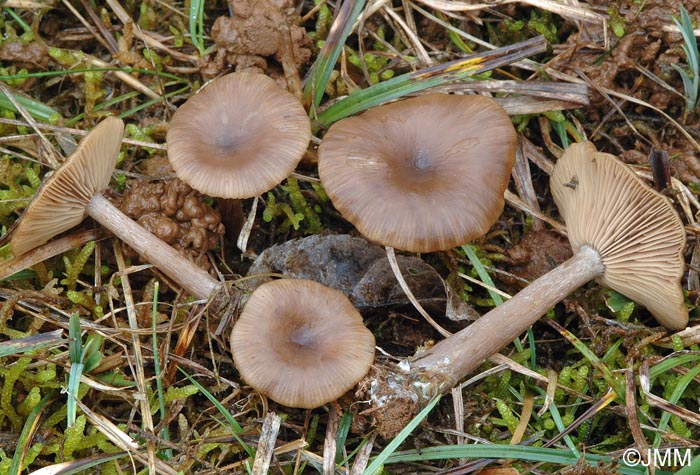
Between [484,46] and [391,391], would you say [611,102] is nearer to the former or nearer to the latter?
[484,46]

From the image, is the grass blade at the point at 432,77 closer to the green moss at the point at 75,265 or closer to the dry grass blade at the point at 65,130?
the dry grass blade at the point at 65,130

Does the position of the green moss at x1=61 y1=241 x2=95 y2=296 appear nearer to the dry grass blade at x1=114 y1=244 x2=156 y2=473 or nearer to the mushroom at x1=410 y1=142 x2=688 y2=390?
the dry grass blade at x1=114 y1=244 x2=156 y2=473

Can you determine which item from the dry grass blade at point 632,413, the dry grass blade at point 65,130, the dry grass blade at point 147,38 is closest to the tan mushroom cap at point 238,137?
the dry grass blade at point 65,130

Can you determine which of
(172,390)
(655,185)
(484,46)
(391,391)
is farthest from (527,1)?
(172,390)

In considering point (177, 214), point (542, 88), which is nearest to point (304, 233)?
point (177, 214)

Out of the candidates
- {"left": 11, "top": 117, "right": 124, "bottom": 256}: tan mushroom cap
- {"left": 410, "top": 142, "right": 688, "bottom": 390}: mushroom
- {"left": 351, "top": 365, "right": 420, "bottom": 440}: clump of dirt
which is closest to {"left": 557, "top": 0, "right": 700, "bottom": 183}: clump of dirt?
{"left": 410, "top": 142, "right": 688, "bottom": 390}: mushroom

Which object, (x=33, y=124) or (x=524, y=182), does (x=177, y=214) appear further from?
(x=524, y=182)
